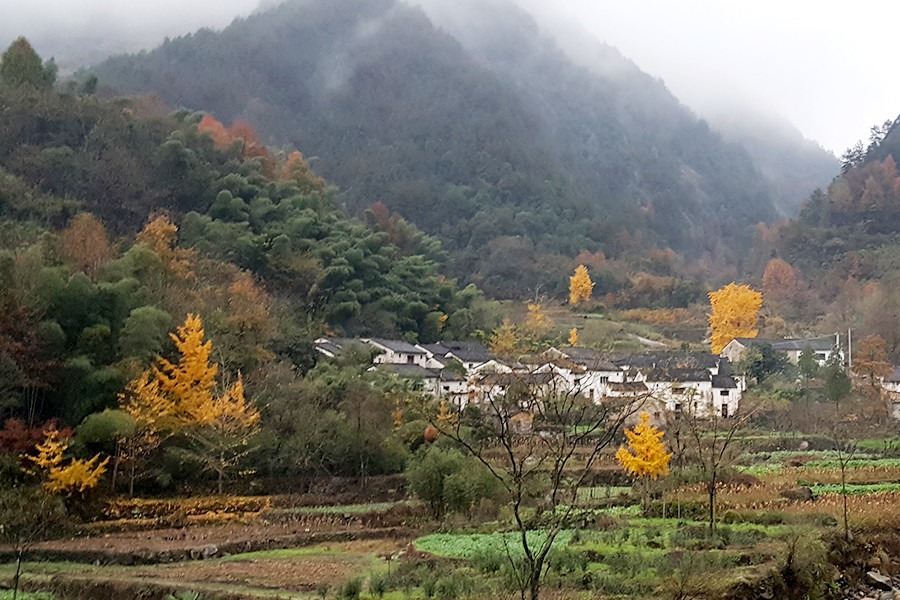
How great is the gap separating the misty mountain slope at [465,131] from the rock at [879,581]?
59403 millimetres

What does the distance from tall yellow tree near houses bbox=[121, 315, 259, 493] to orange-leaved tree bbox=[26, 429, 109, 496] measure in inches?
81.4

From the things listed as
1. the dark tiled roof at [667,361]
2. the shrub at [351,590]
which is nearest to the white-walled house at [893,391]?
the dark tiled roof at [667,361]

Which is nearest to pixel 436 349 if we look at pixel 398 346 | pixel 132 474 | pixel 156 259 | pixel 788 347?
pixel 398 346

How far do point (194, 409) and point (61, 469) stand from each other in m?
4.62

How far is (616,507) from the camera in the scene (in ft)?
75.1

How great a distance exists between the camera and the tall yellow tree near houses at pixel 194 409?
908 inches

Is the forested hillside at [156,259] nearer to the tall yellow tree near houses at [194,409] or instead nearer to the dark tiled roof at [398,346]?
the tall yellow tree near houses at [194,409]

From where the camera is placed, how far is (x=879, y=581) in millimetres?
16062

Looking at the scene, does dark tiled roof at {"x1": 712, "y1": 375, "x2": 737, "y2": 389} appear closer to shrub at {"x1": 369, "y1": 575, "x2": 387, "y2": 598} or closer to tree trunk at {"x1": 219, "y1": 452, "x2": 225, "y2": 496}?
tree trunk at {"x1": 219, "y1": 452, "x2": 225, "y2": 496}

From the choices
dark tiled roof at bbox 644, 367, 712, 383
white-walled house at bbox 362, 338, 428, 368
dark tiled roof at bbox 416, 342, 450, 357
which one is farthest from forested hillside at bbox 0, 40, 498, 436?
dark tiled roof at bbox 644, 367, 712, 383

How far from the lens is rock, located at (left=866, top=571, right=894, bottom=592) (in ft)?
52.3

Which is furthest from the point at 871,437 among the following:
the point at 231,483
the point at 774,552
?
the point at 231,483

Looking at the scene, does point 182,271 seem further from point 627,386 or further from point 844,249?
point 844,249

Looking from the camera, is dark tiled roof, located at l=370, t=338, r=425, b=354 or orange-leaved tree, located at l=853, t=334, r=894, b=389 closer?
orange-leaved tree, located at l=853, t=334, r=894, b=389
